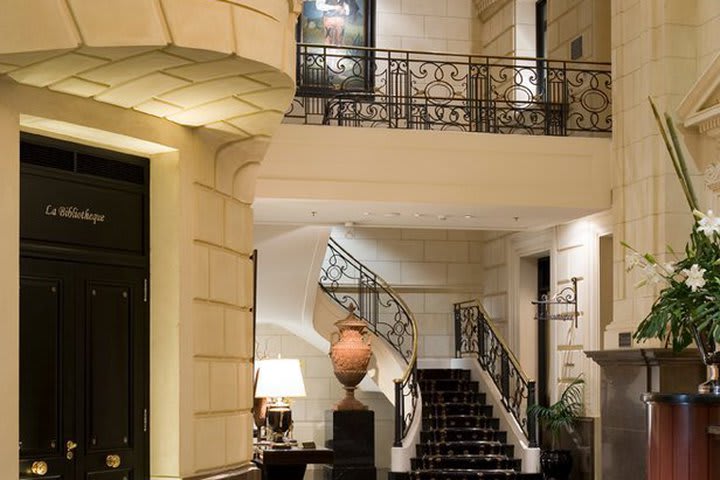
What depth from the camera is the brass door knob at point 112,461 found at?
24.2ft

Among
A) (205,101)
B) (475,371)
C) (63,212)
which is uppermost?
(205,101)

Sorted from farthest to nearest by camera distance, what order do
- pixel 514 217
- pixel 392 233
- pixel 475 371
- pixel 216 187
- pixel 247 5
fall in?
pixel 392 233 → pixel 475 371 → pixel 514 217 → pixel 216 187 → pixel 247 5

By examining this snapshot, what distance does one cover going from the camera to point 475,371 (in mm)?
17281

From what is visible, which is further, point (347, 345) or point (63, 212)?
point (347, 345)

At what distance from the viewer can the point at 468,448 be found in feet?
52.4

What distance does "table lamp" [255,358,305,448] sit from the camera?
1287 cm

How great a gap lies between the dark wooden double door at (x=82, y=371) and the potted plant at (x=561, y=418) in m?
8.34

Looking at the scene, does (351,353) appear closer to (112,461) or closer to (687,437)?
(112,461)

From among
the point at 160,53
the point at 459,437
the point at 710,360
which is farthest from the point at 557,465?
the point at 160,53

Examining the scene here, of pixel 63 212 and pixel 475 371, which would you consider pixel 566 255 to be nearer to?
pixel 475 371

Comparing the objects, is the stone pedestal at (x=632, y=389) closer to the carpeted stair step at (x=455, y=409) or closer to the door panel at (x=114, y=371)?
the carpeted stair step at (x=455, y=409)

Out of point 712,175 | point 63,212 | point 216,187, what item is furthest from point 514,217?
point 63,212

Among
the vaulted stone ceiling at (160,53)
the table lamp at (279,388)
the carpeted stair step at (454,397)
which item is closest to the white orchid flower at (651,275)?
the vaulted stone ceiling at (160,53)

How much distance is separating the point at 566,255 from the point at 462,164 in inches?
104
